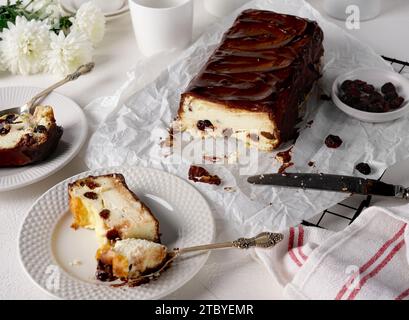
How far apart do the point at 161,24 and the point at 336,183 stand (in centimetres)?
100

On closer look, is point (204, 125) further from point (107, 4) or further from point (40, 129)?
point (107, 4)

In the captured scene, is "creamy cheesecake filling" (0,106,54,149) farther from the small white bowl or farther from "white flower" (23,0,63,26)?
the small white bowl

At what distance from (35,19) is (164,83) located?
670 mm

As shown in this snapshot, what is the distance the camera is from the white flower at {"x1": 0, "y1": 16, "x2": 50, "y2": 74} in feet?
7.98

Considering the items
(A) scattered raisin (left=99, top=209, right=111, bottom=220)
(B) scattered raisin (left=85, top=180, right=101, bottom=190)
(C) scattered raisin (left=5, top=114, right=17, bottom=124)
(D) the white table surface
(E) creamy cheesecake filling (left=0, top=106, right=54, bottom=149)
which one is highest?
(E) creamy cheesecake filling (left=0, top=106, right=54, bottom=149)

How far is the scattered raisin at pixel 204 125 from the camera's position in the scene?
224 centimetres

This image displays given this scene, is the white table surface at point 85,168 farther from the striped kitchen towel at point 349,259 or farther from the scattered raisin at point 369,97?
the scattered raisin at point 369,97

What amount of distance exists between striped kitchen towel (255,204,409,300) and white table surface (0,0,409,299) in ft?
0.27

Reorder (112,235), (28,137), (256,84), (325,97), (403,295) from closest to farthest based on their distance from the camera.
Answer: (403,295) → (112,235) → (28,137) → (256,84) → (325,97)

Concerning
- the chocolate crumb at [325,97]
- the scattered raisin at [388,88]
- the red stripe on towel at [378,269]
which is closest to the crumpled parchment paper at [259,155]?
the chocolate crumb at [325,97]

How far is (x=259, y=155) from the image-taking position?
85.6 inches

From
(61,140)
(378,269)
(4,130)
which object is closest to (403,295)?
(378,269)

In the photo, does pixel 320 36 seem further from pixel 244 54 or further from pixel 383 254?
pixel 383 254

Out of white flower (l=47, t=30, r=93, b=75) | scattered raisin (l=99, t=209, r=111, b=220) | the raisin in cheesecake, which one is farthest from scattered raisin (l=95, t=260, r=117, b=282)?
white flower (l=47, t=30, r=93, b=75)
